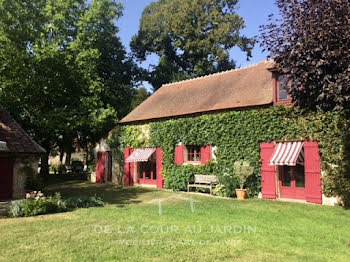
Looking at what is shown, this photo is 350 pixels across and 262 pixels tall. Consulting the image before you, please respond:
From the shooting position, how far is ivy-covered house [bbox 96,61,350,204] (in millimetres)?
12508

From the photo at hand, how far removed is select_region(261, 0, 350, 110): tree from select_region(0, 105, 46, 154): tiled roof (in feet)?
32.9

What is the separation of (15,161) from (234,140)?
9556 mm

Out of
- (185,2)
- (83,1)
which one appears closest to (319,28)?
(83,1)

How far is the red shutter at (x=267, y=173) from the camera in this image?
45.2 ft

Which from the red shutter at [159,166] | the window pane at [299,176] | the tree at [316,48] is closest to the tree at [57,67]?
the red shutter at [159,166]

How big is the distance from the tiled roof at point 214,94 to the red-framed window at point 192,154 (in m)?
1.90

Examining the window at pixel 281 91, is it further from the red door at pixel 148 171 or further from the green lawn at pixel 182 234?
the red door at pixel 148 171

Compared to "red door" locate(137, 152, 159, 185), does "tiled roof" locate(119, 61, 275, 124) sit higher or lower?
higher

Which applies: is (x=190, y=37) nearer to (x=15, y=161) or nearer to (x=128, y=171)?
(x=128, y=171)

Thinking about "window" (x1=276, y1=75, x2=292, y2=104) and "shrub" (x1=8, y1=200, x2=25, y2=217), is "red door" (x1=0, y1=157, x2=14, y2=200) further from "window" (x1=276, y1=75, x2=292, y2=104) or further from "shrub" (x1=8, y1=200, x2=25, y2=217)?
"window" (x1=276, y1=75, x2=292, y2=104)

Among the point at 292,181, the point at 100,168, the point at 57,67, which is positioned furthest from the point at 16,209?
the point at 57,67

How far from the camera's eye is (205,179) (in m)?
15.7

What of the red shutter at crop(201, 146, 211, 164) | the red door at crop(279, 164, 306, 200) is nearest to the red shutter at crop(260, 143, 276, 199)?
the red door at crop(279, 164, 306, 200)

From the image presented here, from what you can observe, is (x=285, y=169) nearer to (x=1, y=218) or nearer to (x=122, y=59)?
(x=1, y=218)
